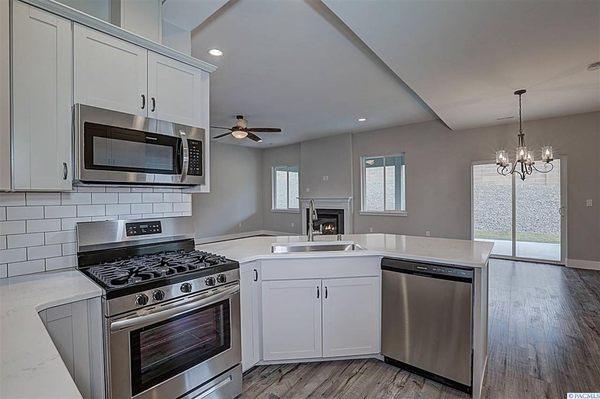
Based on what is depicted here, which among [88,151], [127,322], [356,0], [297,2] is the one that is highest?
[297,2]

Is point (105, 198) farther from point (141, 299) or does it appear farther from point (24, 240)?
point (141, 299)

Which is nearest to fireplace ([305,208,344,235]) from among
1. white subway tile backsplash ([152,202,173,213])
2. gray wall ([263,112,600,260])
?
gray wall ([263,112,600,260])

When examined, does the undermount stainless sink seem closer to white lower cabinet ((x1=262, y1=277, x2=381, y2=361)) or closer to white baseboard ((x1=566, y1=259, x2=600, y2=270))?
white lower cabinet ((x1=262, y1=277, x2=381, y2=361))

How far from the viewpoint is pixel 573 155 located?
5750mm

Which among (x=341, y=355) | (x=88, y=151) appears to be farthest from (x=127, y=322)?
(x=341, y=355)

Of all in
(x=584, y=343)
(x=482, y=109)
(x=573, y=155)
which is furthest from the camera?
(x=573, y=155)

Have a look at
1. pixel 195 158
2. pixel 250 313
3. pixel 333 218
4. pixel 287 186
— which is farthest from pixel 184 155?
pixel 287 186

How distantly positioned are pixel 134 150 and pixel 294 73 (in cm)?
265

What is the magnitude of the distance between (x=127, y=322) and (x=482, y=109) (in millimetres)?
5643

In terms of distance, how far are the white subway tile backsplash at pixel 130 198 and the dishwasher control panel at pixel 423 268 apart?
1.88 m

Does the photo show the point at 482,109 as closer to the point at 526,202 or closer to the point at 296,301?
the point at 526,202

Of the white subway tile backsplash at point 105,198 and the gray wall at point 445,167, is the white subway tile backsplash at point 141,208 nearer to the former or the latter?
the white subway tile backsplash at point 105,198

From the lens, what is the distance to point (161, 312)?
5.46ft

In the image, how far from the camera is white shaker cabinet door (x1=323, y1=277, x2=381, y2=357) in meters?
2.47
